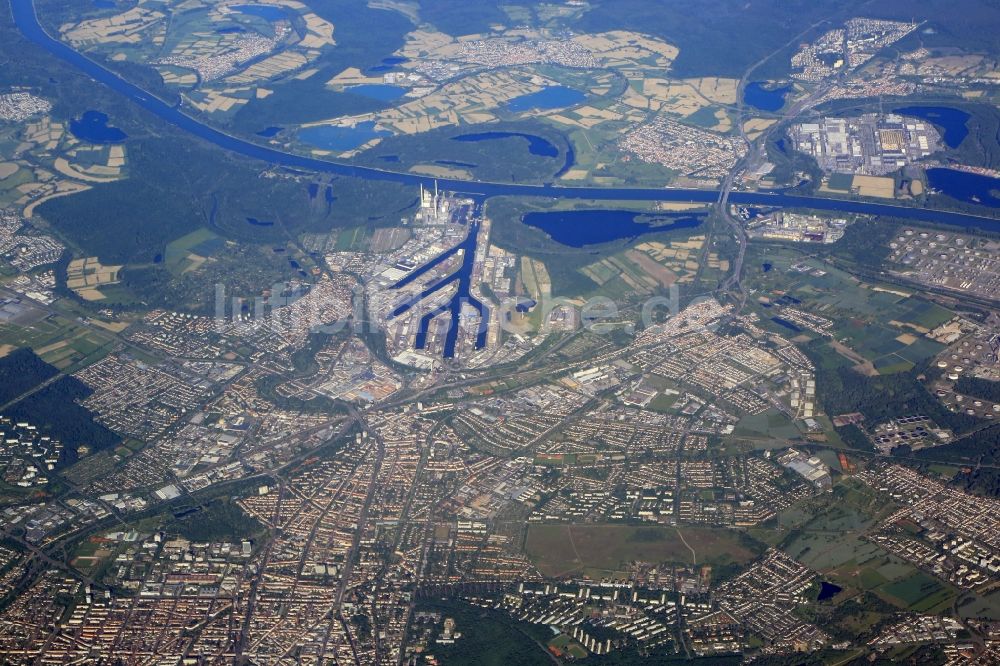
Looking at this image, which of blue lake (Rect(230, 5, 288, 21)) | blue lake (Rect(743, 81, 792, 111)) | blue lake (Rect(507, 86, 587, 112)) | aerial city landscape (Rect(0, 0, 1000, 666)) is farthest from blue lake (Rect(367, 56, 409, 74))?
blue lake (Rect(743, 81, 792, 111))

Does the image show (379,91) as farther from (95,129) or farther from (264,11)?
(264,11)

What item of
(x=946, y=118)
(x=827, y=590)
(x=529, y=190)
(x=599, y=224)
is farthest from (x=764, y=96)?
(x=827, y=590)

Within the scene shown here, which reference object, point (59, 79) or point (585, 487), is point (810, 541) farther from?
point (59, 79)

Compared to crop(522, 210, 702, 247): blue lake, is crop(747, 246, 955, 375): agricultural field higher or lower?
higher

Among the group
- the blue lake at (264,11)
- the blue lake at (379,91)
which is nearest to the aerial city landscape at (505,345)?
the blue lake at (379,91)

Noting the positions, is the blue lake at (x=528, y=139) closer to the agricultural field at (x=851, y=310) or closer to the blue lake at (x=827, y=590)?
the agricultural field at (x=851, y=310)

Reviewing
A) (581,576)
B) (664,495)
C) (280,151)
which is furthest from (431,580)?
(280,151)

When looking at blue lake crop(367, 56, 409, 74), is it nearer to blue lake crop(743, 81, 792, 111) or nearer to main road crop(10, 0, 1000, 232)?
main road crop(10, 0, 1000, 232)
